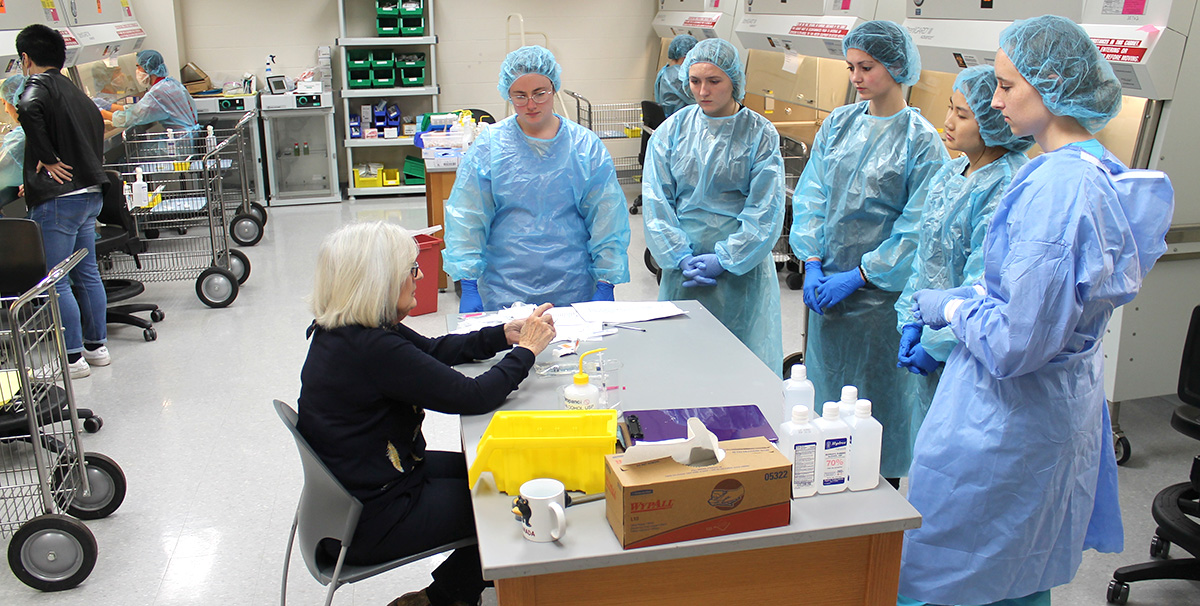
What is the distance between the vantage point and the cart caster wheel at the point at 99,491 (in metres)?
2.95

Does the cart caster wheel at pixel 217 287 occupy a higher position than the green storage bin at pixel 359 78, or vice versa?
the green storage bin at pixel 359 78

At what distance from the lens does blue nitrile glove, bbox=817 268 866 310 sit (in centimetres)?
279

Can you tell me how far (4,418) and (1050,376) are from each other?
9.62 ft

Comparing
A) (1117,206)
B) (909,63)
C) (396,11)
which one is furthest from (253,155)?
(1117,206)

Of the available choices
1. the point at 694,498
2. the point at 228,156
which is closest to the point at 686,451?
the point at 694,498

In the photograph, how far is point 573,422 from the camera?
1710mm

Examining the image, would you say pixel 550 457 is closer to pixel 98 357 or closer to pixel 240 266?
pixel 98 357

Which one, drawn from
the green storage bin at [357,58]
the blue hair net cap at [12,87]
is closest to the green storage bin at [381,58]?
the green storage bin at [357,58]

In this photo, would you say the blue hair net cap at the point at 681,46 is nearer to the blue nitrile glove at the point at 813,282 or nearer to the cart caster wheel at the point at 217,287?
the cart caster wheel at the point at 217,287

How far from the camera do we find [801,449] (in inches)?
62.8

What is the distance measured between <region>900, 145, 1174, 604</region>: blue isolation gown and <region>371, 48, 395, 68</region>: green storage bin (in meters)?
6.89

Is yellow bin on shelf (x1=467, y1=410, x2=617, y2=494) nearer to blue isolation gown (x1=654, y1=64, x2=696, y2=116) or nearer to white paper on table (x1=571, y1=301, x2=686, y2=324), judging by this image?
white paper on table (x1=571, y1=301, x2=686, y2=324)

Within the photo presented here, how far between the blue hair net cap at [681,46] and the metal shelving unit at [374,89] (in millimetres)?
2177

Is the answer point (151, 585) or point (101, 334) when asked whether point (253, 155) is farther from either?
point (151, 585)
